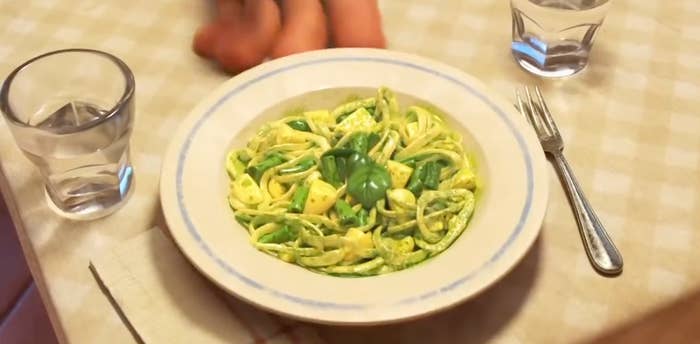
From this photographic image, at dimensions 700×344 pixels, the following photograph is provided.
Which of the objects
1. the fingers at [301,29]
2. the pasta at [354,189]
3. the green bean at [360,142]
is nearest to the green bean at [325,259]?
the pasta at [354,189]

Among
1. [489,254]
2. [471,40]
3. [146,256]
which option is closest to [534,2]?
[471,40]

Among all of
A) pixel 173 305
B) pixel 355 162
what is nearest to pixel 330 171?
pixel 355 162

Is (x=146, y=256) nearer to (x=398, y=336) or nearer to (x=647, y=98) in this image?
(x=398, y=336)

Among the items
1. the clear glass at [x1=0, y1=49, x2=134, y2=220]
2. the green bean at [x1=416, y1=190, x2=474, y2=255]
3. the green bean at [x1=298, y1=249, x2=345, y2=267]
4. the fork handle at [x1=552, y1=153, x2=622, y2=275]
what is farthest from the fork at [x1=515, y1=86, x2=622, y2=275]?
the clear glass at [x1=0, y1=49, x2=134, y2=220]

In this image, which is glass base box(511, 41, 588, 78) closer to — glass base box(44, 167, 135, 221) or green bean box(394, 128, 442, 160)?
green bean box(394, 128, 442, 160)

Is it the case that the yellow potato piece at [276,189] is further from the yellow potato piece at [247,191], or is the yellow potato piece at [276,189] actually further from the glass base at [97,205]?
the glass base at [97,205]

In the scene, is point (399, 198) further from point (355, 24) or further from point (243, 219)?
point (355, 24)

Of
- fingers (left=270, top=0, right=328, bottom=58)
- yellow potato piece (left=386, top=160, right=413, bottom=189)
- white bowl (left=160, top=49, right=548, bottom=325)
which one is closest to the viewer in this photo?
white bowl (left=160, top=49, right=548, bottom=325)
